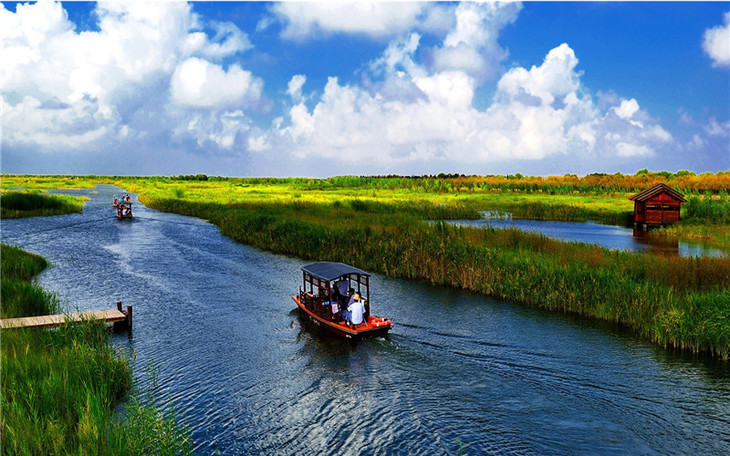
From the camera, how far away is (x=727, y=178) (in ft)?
Answer: 297

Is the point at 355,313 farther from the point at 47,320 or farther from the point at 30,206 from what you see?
the point at 30,206

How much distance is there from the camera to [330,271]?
21344mm

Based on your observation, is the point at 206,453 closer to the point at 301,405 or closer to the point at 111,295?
the point at 301,405

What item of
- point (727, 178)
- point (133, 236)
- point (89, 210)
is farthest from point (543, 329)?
point (727, 178)

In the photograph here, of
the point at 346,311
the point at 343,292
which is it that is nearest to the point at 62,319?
the point at 346,311

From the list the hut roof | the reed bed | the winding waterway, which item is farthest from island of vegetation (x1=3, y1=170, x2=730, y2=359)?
the hut roof

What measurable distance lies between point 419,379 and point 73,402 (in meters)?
9.89

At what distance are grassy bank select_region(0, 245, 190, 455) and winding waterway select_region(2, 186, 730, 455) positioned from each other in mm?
1717

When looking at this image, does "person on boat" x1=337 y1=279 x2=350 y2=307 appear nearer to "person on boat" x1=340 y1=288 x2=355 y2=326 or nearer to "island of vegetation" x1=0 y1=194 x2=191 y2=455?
"person on boat" x1=340 y1=288 x2=355 y2=326

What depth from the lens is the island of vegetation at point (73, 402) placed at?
10.0 meters

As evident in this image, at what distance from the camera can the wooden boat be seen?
19.3 meters

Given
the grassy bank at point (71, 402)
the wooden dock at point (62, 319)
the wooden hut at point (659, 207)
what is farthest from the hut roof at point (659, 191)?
the grassy bank at point (71, 402)

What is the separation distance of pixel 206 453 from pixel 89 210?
7475 cm

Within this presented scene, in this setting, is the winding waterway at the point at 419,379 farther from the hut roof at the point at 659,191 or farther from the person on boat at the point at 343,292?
the hut roof at the point at 659,191
